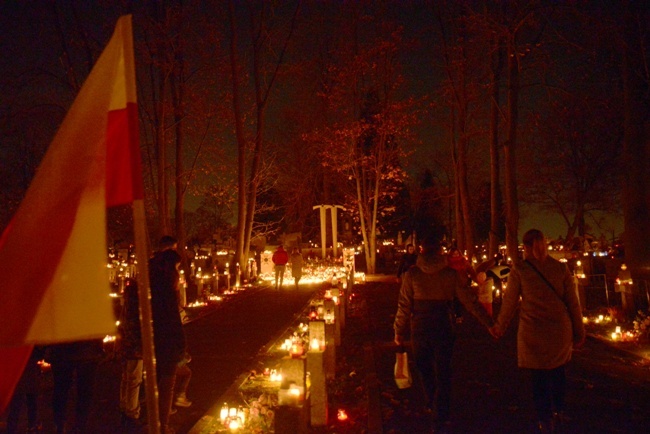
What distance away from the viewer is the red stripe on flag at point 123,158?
3.45 metres

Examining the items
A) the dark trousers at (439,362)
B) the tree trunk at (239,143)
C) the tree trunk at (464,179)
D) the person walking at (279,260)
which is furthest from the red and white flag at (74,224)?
the tree trunk at (464,179)

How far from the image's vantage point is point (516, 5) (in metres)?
17.8

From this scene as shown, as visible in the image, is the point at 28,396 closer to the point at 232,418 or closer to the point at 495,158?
the point at 232,418

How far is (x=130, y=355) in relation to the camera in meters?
6.51

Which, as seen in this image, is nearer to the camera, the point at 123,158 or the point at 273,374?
the point at 123,158

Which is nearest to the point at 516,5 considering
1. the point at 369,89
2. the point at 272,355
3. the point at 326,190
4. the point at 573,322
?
the point at 272,355

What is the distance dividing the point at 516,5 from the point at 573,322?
1437 cm

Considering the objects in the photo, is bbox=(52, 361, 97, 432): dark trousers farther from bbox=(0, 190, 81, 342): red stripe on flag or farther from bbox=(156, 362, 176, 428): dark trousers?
bbox=(0, 190, 81, 342): red stripe on flag

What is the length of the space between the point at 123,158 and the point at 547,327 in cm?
409

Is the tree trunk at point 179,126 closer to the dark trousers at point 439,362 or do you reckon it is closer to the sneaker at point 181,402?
the sneaker at point 181,402

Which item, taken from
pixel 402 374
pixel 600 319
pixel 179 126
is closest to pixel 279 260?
pixel 179 126

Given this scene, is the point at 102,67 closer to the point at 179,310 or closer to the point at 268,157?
the point at 179,310

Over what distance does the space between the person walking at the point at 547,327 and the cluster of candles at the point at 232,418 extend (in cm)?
291

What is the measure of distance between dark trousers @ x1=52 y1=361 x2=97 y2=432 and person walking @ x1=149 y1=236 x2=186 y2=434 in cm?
65
